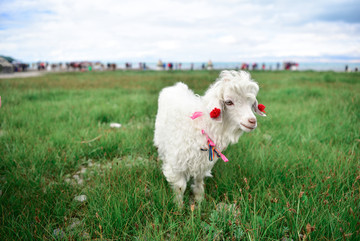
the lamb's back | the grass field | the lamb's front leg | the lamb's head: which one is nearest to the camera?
the grass field

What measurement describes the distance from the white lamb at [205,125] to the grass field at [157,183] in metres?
0.26

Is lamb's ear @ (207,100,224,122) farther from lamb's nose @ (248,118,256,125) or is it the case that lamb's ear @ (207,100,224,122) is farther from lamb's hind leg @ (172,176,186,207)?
lamb's hind leg @ (172,176,186,207)

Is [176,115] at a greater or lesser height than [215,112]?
lesser

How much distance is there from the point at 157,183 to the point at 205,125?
0.90 m

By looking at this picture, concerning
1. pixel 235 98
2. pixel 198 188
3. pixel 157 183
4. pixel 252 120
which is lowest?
pixel 198 188

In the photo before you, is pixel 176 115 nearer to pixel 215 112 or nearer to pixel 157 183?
pixel 215 112

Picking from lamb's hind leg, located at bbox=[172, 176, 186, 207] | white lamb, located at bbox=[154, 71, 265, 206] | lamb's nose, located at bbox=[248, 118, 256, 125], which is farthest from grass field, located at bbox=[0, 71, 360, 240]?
lamb's nose, located at bbox=[248, 118, 256, 125]

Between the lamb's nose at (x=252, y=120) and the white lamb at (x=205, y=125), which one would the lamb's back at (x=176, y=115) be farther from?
the lamb's nose at (x=252, y=120)

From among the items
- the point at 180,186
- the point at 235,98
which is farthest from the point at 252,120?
the point at 180,186

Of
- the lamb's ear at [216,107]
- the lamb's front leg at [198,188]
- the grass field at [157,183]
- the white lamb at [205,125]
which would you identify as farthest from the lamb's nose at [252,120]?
the lamb's front leg at [198,188]

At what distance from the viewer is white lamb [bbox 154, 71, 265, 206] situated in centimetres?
201

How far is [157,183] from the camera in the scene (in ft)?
8.21

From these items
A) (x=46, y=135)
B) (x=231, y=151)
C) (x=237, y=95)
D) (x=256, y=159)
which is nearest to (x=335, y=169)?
(x=256, y=159)

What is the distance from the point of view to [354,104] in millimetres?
5742
